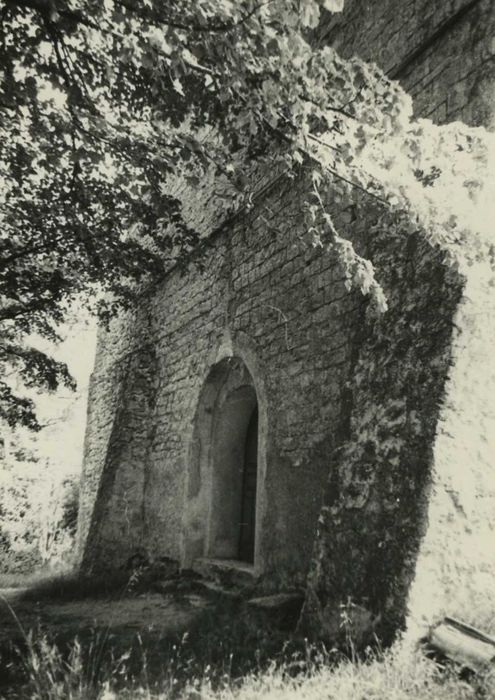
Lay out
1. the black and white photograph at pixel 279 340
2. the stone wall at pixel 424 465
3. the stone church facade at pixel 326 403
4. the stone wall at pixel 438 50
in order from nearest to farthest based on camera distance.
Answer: the black and white photograph at pixel 279 340, the stone wall at pixel 424 465, the stone church facade at pixel 326 403, the stone wall at pixel 438 50

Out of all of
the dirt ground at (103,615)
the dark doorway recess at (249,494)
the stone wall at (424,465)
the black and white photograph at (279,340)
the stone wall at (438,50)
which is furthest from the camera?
the dark doorway recess at (249,494)

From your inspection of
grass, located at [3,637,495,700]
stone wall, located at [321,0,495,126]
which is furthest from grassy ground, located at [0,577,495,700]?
stone wall, located at [321,0,495,126]

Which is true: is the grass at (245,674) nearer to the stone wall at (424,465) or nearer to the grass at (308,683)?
the grass at (308,683)

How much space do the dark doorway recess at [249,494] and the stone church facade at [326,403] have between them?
→ 24 millimetres

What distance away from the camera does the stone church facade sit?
3.11m

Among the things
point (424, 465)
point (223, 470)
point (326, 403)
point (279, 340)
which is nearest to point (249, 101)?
point (424, 465)

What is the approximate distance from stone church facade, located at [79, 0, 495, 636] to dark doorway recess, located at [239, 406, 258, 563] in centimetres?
Answer: 2

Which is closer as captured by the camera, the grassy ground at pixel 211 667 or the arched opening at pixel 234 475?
the grassy ground at pixel 211 667

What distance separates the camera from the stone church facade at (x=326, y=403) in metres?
3.11

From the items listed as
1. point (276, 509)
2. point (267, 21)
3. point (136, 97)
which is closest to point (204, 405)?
point (276, 509)

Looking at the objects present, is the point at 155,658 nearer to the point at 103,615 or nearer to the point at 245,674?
the point at 245,674

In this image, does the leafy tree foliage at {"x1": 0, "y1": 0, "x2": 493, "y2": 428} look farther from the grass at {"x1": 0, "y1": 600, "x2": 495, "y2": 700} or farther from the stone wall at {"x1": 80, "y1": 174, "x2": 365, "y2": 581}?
the grass at {"x1": 0, "y1": 600, "x2": 495, "y2": 700}

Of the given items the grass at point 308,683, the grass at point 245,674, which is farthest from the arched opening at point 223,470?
the grass at point 308,683

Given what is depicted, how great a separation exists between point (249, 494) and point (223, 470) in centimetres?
43
